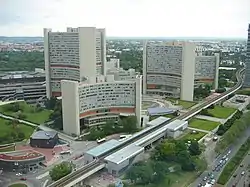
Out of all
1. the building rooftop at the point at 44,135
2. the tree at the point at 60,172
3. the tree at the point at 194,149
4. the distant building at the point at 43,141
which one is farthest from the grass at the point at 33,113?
the tree at the point at 194,149

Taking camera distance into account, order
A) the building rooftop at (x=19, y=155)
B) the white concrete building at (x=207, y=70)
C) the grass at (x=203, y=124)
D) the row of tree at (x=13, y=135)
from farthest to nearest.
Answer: the white concrete building at (x=207, y=70)
the grass at (x=203, y=124)
the row of tree at (x=13, y=135)
the building rooftop at (x=19, y=155)

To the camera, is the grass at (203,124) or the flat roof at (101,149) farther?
the grass at (203,124)

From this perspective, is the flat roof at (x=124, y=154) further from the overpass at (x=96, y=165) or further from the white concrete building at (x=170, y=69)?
the white concrete building at (x=170, y=69)

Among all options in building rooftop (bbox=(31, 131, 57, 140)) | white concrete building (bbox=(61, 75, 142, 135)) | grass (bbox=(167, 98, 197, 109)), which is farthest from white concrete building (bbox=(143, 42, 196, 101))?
building rooftop (bbox=(31, 131, 57, 140))

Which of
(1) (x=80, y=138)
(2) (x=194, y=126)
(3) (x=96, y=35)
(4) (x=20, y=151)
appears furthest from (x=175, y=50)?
(4) (x=20, y=151)

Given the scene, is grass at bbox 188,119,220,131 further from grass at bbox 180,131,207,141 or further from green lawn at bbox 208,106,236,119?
green lawn at bbox 208,106,236,119

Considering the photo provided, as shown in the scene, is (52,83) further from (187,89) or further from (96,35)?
(187,89)
